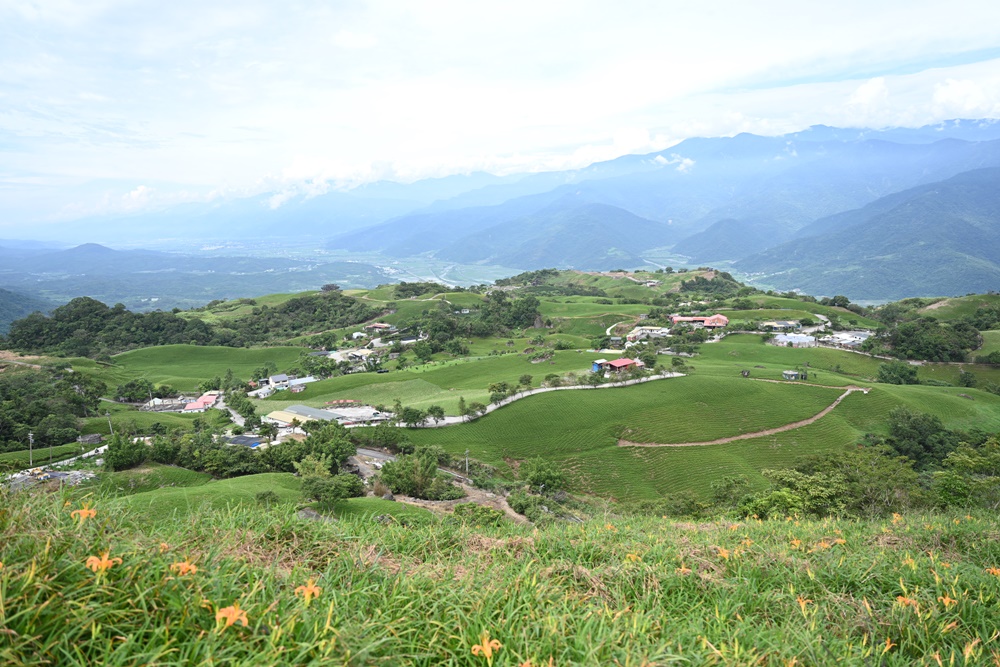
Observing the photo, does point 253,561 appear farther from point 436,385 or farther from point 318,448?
point 436,385

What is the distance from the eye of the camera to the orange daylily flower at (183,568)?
3.06 metres

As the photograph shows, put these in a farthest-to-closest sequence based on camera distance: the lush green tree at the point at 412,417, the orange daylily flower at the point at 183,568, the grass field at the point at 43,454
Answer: the lush green tree at the point at 412,417
the grass field at the point at 43,454
the orange daylily flower at the point at 183,568

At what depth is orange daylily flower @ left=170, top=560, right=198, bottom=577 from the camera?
3.06 metres

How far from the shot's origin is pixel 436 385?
55031mm

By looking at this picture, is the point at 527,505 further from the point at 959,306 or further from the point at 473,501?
the point at 959,306

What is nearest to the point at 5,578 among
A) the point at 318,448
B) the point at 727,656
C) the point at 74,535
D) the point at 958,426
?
the point at 74,535

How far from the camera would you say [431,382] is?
56094mm

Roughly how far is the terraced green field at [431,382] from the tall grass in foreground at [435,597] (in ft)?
133

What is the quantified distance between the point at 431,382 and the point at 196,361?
Answer: 47.4 m

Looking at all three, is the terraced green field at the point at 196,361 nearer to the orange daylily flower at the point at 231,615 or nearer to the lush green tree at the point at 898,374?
the orange daylily flower at the point at 231,615

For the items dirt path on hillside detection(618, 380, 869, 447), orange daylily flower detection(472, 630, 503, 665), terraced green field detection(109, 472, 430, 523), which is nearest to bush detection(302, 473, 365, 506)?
terraced green field detection(109, 472, 430, 523)

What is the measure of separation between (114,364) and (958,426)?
341 ft

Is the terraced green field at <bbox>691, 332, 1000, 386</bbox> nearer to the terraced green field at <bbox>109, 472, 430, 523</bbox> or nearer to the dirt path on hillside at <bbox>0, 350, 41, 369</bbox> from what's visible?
the terraced green field at <bbox>109, 472, 430, 523</bbox>

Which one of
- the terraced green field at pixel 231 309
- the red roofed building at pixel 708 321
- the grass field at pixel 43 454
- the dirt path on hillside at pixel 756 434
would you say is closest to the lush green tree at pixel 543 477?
the dirt path on hillside at pixel 756 434
